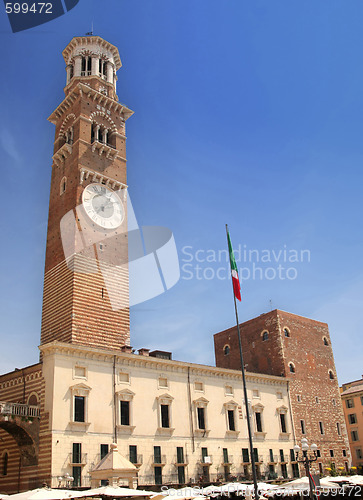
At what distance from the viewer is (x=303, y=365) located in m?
47.0

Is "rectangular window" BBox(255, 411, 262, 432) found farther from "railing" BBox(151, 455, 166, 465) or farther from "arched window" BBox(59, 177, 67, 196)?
"arched window" BBox(59, 177, 67, 196)

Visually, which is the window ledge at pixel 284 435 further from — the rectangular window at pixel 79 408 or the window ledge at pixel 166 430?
the rectangular window at pixel 79 408

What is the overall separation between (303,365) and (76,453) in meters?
26.0

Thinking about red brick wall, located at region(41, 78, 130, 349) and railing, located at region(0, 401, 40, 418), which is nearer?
railing, located at region(0, 401, 40, 418)

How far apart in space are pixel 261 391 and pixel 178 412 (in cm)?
994

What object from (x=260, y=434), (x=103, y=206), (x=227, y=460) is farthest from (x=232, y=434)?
(x=103, y=206)

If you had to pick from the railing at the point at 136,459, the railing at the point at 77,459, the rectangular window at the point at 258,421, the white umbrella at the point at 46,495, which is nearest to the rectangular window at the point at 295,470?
the rectangular window at the point at 258,421

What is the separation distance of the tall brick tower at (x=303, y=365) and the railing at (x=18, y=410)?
24.0 m

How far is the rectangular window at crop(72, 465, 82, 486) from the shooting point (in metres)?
27.6

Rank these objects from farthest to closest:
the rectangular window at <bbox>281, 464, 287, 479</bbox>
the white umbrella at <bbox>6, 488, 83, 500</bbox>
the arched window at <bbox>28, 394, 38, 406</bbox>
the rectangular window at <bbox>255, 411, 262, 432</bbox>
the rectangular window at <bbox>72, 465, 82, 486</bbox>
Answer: the rectangular window at <bbox>255, 411, 262, 432</bbox>, the rectangular window at <bbox>281, 464, 287, 479</bbox>, the arched window at <bbox>28, 394, 38, 406</bbox>, the rectangular window at <bbox>72, 465, 82, 486</bbox>, the white umbrella at <bbox>6, 488, 83, 500</bbox>

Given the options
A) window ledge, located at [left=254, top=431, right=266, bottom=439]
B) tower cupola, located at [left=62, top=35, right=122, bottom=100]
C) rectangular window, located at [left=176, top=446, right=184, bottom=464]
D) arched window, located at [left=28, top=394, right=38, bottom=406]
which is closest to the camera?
arched window, located at [left=28, top=394, right=38, bottom=406]

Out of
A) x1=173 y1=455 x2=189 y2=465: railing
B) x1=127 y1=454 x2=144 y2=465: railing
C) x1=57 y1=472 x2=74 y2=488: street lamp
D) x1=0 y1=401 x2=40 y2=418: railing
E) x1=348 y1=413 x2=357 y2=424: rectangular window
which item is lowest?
x1=57 y1=472 x2=74 y2=488: street lamp

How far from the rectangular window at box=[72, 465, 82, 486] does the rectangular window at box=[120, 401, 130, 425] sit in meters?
4.21

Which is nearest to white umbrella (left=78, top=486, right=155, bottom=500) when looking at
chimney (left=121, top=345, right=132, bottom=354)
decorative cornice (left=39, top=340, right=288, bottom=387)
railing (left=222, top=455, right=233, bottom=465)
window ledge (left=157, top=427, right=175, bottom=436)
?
decorative cornice (left=39, top=340, right=288, bottom=387)
